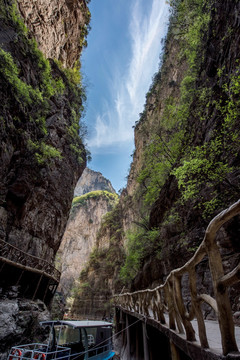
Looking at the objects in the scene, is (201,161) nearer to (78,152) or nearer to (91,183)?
(78,152)

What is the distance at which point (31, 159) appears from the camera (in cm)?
1383

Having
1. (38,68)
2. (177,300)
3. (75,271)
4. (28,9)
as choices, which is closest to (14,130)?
(38,68)

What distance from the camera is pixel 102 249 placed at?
38.8m

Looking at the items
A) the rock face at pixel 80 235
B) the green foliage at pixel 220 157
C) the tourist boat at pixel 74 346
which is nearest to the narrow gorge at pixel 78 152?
the green foliage at pixel 220 157

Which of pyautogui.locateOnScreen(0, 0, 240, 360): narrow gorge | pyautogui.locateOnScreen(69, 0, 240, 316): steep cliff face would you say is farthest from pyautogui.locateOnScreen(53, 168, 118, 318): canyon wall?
pyautogui.locateOnScreen(69, 0, 240, 316): steep cliff face

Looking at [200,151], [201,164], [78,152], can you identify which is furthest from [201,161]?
[78,152]

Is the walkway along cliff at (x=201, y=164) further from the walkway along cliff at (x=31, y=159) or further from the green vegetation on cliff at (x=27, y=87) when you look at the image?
the green vegetation on cliff at (x=27, y=87)

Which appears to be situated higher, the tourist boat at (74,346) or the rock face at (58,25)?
the rock face at (58,25)

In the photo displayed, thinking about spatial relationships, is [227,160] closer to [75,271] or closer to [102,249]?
[102,249]

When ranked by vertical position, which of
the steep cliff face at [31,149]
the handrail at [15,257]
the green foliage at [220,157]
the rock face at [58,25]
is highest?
the rock face at [58,25]

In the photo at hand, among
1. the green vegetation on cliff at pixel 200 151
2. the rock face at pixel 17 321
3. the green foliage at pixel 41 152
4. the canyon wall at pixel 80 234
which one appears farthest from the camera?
the canyon wall at pixel 80 234

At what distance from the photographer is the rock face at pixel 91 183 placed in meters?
85.8

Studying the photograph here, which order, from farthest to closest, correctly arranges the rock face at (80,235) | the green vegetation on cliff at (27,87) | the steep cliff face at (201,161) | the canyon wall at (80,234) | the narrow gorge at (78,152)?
the rock face at (80,235) < the canyon wall at (80,234) < the green vegetation on cliff at (27,87) < the narrow gorge at (78,152) < the steep cliff face at (201,161)

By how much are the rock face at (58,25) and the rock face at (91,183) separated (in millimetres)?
62031
